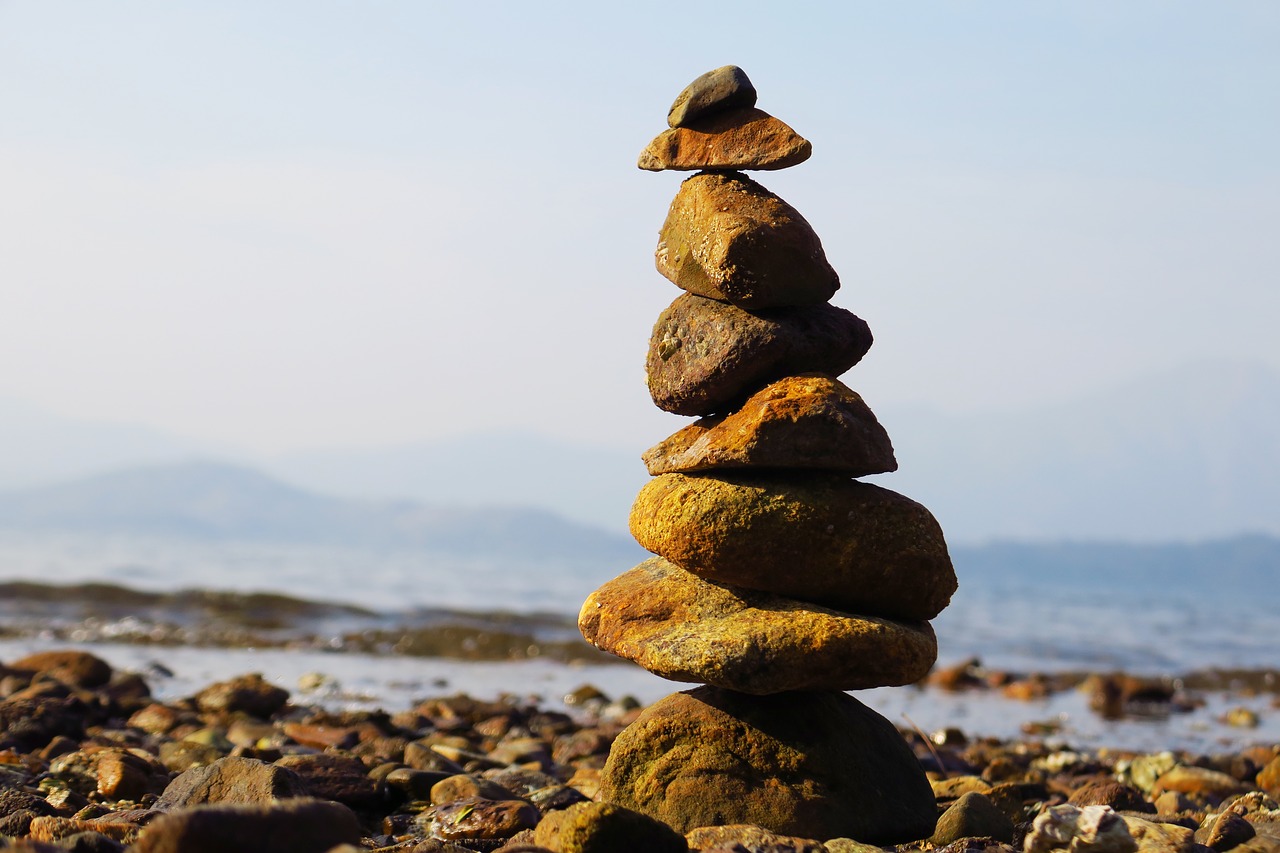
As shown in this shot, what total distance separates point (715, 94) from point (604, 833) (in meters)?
4.30

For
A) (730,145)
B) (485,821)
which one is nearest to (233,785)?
(485,821)

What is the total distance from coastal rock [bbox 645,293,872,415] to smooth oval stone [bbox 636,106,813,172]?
32.8 inches

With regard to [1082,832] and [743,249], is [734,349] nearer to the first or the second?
[743,249]

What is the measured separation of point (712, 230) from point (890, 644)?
2.53 metres

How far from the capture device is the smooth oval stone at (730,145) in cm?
711

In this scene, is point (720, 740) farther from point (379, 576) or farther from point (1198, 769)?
point (379, 576)

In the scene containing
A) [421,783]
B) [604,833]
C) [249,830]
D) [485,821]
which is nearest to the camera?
[249,830]

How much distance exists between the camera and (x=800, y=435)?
654 centimetres

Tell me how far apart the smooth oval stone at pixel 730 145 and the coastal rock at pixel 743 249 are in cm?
15

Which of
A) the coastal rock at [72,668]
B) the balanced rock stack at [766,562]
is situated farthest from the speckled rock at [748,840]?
the coastal rock at [72,668]

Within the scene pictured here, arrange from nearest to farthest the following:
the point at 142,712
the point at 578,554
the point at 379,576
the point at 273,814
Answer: the point at 273,814, the point at 142,712, the point at 379,576, the point at 578,554

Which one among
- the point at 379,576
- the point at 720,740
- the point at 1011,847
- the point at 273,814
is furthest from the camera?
the point at 379,576

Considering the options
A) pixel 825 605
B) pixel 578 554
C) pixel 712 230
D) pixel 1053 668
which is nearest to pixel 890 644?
pixel 825 605

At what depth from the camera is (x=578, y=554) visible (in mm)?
113750
